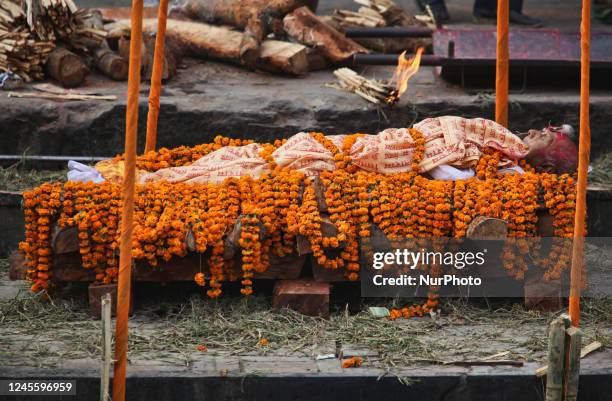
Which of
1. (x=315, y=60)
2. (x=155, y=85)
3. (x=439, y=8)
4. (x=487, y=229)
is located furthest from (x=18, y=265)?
(x=439, y=8)

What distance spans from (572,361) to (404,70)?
153 inches

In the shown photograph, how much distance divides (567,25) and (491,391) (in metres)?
6.75

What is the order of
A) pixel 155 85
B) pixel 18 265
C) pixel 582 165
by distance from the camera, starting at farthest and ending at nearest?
pixel 155 85, pixel 18 265, pixel 582 165

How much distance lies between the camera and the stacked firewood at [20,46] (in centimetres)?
827


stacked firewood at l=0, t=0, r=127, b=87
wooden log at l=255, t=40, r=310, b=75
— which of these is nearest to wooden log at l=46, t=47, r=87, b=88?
stacked firewood at l=0, t=0, r=127, b=87

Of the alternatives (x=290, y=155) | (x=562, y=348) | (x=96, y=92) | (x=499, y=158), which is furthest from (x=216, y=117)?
(x=562, y=348)

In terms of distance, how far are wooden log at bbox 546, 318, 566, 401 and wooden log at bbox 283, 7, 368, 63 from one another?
4995 mm

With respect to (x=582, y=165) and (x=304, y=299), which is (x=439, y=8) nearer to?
(x=304, y=299)

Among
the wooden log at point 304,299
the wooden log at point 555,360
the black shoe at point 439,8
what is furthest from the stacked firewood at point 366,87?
the wooden log at point 555,360

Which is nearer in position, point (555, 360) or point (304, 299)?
point (555, 360)

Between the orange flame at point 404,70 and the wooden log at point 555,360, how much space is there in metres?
3.59

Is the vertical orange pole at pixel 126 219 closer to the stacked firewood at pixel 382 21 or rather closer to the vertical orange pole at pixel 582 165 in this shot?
the vertical orange pole at pixel 582 165

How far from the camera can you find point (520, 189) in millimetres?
5824

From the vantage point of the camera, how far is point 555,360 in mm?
4633
